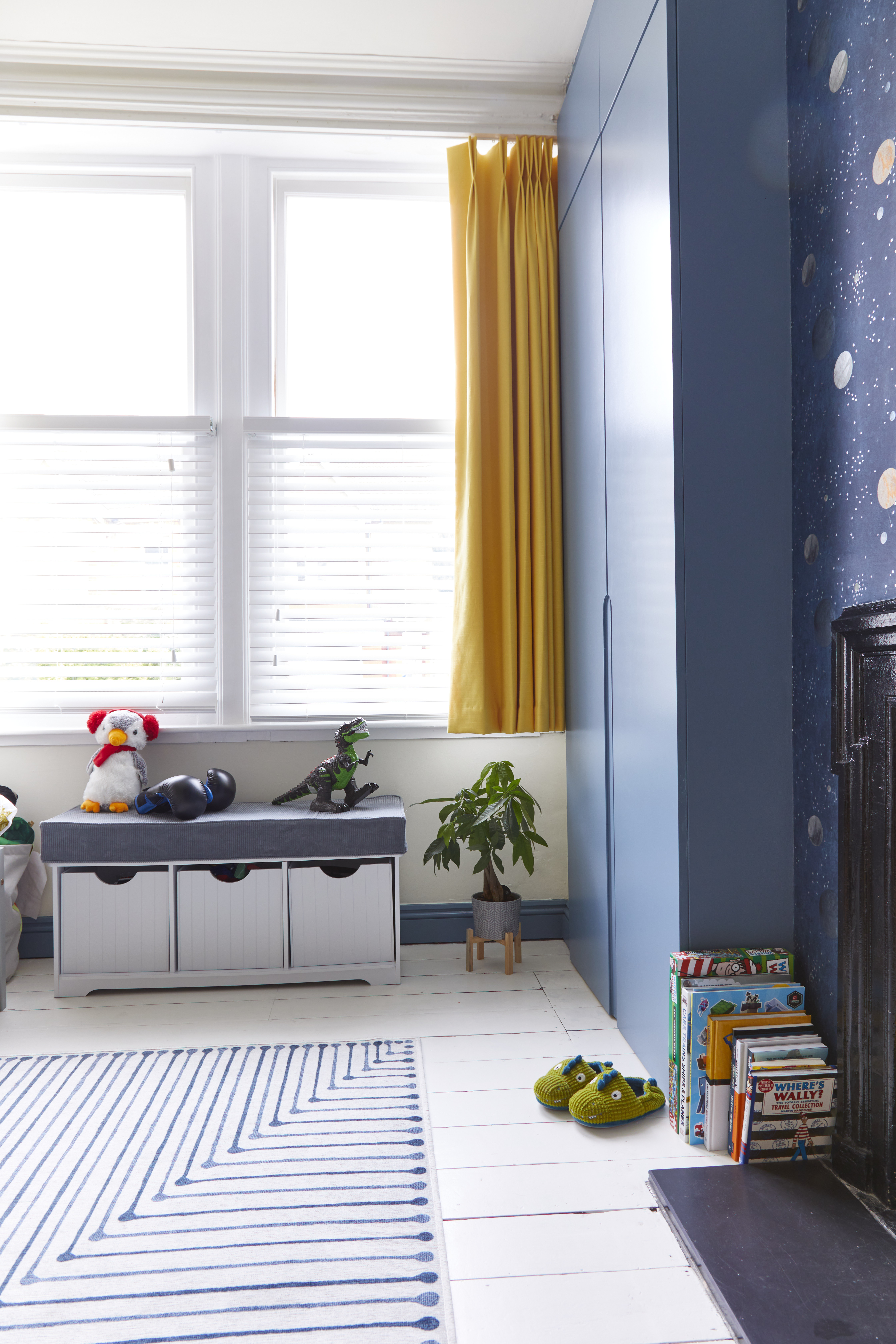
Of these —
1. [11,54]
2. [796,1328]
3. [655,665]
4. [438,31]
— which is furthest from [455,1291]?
[11,54]

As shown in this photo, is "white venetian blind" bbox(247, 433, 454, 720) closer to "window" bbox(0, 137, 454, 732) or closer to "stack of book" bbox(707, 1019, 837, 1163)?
"window" bbox(0, 137, 454, 732)

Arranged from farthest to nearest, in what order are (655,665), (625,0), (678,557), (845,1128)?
Answer: (625,0)
(655,665)
(678,557)
(845,1128)

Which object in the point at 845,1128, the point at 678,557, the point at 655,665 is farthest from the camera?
the point at 655,665

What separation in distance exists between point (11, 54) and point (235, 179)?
69 centimetres

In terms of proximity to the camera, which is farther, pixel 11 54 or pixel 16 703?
pixel 16 703

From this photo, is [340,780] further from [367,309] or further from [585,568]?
[367,309]

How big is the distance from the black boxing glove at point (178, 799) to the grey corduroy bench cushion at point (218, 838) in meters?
0.04

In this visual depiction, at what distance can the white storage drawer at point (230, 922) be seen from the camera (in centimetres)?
247

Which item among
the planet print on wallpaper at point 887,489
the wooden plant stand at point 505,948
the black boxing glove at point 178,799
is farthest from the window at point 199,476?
the planet print on wallpaper at point 887,489

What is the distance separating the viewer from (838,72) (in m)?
1.52

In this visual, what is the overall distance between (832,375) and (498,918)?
5.57 feet

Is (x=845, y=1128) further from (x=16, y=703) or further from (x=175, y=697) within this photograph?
(x=16, y=703)

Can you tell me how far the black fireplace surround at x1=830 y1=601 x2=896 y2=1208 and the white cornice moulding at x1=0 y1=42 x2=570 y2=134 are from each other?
2114 millimetres

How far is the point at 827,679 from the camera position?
1.61 metres
